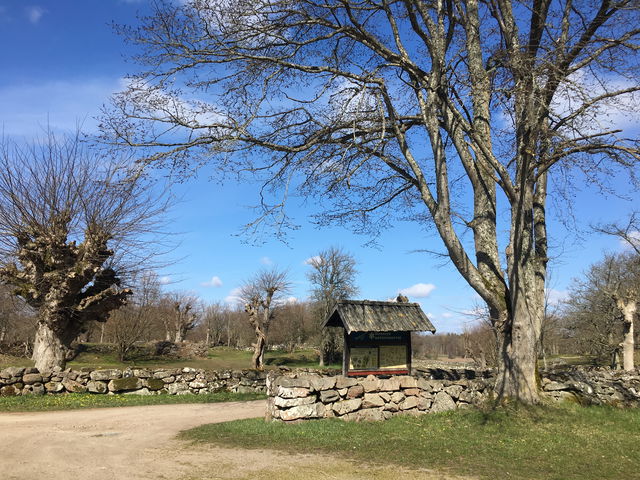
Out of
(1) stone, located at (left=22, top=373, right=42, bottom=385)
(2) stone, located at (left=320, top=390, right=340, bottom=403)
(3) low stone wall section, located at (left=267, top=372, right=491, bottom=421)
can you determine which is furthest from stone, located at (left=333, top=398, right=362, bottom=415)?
(1) stone, located at (left=22, top=373, right=42, bottom=385)

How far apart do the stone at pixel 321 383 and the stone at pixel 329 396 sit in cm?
8

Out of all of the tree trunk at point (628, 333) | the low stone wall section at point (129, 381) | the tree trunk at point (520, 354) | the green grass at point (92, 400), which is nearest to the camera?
the tree trunk at point (520, 354)

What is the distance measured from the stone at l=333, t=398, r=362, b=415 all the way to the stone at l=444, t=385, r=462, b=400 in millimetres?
2146

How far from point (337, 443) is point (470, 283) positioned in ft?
13.8

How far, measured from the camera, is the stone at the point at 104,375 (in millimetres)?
13469

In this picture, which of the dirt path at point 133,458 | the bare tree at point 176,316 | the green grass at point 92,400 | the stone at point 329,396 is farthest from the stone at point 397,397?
the bare tree at point 176,316

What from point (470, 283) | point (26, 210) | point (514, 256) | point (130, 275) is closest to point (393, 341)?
point (470, 283)

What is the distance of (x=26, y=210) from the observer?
45.0 feet

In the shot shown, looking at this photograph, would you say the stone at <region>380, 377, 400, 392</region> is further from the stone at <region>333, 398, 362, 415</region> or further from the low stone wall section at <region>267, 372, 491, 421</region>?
the stone at <region>333, 398, 362, 415</region>

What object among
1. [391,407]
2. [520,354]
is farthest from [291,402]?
[520,354]

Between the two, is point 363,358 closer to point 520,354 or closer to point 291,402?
point 291,402

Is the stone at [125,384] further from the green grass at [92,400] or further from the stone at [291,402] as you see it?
the stone at [291,402]

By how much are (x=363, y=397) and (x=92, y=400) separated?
776 centimetres

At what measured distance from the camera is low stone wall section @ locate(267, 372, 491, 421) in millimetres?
9016
